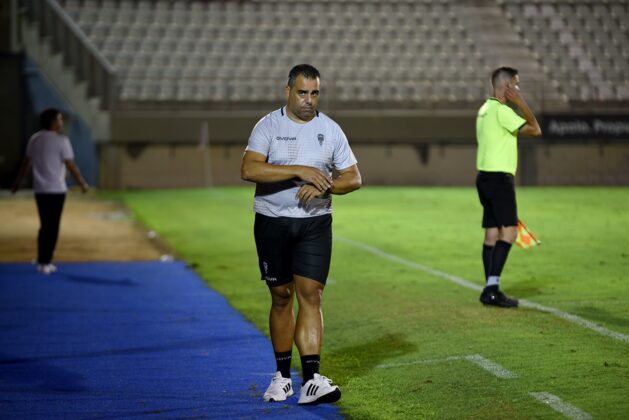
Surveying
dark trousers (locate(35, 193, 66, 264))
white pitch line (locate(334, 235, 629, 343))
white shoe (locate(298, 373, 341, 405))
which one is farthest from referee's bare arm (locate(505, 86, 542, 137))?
dark trousers (locate(35, 193, 66, 264))

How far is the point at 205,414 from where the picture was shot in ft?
21.8

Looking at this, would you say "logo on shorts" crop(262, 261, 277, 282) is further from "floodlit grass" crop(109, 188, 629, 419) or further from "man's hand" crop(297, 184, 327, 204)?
"floodlit grass" crop(109, 188, 629, 419)

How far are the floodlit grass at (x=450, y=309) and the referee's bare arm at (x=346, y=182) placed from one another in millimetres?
1233

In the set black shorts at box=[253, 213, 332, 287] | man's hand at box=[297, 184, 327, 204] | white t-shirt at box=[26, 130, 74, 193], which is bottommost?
white t-shirt at box=[26, 130, 74, 193]

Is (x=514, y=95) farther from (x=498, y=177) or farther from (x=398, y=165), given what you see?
(x=398, y=165)

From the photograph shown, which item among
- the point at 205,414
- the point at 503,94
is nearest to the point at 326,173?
the point at 205,414

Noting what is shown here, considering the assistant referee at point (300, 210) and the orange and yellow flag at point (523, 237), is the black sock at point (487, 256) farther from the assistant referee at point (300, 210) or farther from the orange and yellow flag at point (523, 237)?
the assistant referee at point (300, 210)

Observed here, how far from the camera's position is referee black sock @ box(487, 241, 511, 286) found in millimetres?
10758

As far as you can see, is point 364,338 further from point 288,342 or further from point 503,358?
point 288,342

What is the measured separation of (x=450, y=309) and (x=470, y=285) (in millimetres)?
1909

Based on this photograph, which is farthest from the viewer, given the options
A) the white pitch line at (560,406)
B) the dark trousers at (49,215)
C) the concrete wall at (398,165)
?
the concrete wall at (398,165)

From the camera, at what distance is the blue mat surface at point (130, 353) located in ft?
22.6

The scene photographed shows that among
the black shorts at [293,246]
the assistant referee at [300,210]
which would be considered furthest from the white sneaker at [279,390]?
the black shorts at [293,246]

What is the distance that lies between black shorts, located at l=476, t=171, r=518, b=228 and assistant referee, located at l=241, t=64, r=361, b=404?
407 centimetres
